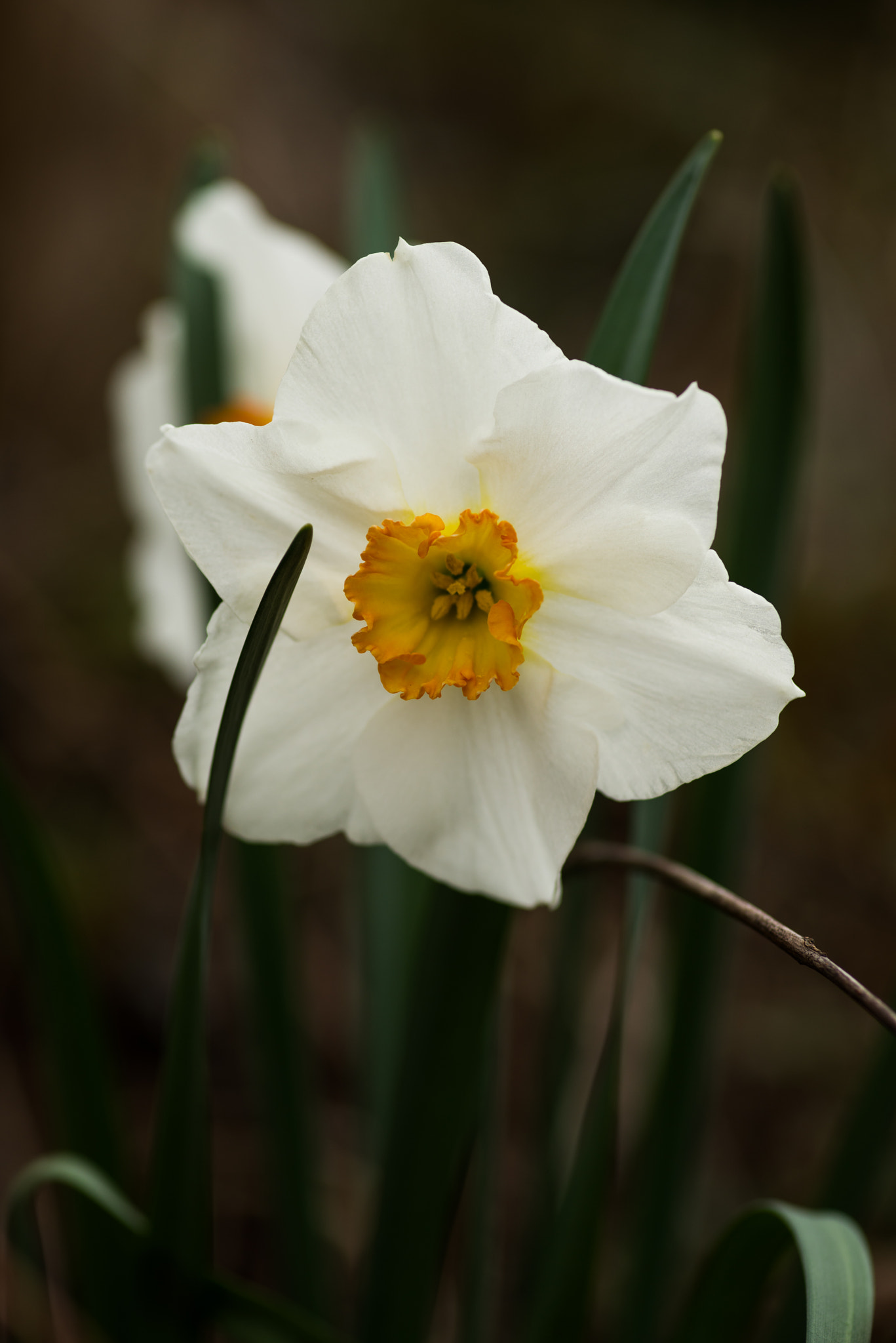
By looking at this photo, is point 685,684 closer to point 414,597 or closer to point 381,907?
point 414,597

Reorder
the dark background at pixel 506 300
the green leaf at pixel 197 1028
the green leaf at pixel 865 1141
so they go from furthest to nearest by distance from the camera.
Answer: the dark background at pixel 506 300 → the green leaf at pixel 865 1141 → the green leaf at pixel 197 1028

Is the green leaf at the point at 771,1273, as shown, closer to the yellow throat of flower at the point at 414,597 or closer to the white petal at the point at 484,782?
the white petal at the point at 484,782

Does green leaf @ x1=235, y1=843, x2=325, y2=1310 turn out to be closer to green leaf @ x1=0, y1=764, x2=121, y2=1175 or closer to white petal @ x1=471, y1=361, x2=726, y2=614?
green leaf @ x1=0, y1=764, x2=121, y2=1175

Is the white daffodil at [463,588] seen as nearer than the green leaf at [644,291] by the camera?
Yes

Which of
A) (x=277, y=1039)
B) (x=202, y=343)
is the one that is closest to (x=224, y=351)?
(x=202, y=343)

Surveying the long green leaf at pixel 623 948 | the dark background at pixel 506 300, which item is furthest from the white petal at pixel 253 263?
the dark background at pixel 506 300

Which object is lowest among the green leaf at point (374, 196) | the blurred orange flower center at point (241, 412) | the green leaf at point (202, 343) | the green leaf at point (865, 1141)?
the green leaf at point (865, 1141)
